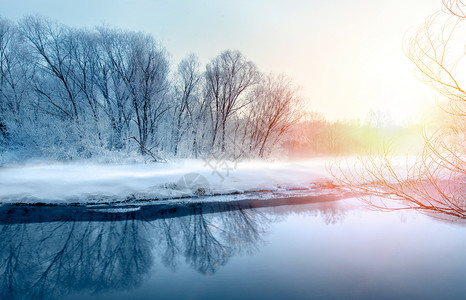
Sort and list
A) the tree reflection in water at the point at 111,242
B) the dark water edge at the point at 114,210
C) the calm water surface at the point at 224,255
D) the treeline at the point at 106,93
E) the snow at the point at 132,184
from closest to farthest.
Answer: the calm water surface at the point at 224,255 < the tree reflection in water at the point at 111,242 < the dark water edge at the point at 114,210 < the snow at the point at 132,184 < the treeline at the point at 106,93

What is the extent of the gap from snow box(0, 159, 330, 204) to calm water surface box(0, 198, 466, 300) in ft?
3.26

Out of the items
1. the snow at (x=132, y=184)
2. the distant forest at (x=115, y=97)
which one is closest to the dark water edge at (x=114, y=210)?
the snow at (x=132, y=184)

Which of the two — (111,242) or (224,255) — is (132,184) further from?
(224,255)

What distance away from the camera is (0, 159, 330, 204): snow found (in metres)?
10.6

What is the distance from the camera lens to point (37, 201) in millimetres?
10008

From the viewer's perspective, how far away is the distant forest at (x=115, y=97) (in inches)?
769

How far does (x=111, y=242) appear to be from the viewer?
7160 millimetres

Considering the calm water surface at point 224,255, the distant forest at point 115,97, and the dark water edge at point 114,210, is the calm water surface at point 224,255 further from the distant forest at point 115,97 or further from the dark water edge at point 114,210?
the distant forest at point 115,97

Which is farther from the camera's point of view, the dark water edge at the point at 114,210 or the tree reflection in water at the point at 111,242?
the dark water edge at the point at 114,210

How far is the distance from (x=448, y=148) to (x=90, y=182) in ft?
41.5

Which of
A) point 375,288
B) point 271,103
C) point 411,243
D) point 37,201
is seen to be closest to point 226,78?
point 271,103

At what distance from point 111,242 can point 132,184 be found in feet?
16.6

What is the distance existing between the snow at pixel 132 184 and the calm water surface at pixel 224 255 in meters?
0.99

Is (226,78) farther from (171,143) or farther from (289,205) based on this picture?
(289,205)
